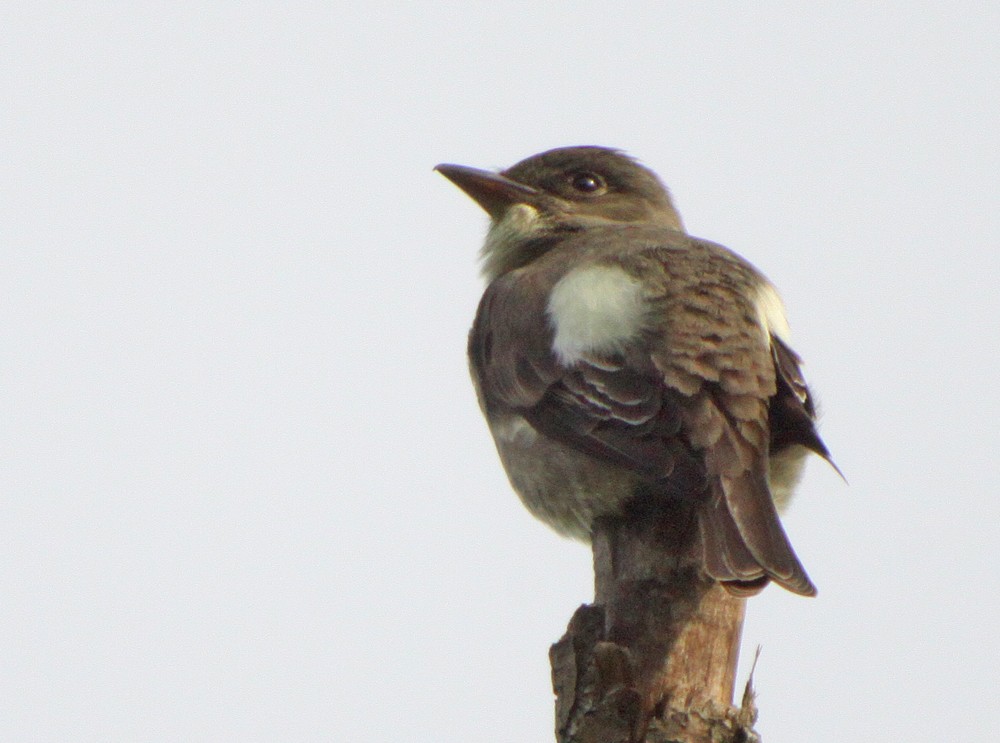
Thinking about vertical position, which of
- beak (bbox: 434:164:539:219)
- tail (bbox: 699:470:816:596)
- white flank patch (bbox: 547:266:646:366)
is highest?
beak (bbox: 434:164:539:219)

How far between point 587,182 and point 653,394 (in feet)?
9.10

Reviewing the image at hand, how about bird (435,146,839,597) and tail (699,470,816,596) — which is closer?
tail (699,470,816,596)

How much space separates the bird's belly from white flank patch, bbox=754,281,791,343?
80 centimetres

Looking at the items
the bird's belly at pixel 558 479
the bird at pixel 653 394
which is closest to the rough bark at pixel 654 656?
the bird at pixel 653 394

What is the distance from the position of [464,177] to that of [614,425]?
2.72 m

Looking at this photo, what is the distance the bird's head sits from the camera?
745cm

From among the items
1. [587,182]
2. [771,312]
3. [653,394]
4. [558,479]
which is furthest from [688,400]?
[587,182]

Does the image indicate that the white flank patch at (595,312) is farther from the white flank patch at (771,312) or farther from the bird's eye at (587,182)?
the bird's eye at (587,182)

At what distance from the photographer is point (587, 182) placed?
780cm

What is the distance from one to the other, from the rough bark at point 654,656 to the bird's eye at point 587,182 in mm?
3027

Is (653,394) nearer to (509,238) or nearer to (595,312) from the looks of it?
(595,312)

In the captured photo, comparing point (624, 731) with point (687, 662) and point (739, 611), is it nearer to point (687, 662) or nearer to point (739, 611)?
point (687, 662)

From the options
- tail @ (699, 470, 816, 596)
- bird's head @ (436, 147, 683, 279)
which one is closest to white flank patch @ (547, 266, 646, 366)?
tail @ (699, 470, 816, 596)

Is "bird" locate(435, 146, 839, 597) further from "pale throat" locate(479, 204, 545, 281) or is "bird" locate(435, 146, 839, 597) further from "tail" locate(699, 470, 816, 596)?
"pale throat" locate(479, 204, 545, 281)
